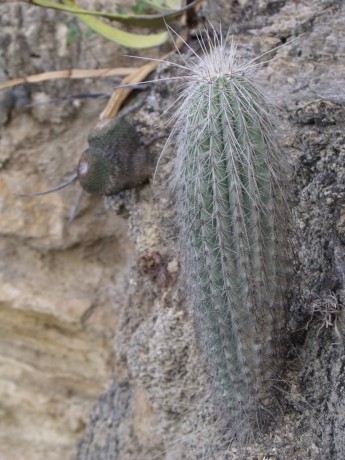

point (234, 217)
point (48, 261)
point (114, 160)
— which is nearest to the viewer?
point (234, 217)

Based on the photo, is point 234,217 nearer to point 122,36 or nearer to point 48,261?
point 122,36

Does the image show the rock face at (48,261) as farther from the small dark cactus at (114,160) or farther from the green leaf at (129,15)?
the small dark cactus at (114,160)

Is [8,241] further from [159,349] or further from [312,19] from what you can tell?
[312,19]

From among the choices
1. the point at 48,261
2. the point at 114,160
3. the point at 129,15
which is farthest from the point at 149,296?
the point at 129,15

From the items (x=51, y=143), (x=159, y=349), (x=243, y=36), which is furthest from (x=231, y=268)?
(x=51, y=143)

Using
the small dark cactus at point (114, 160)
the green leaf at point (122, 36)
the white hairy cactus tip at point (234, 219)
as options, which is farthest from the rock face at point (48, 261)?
the white hairy cactus tip at point (234, 219)

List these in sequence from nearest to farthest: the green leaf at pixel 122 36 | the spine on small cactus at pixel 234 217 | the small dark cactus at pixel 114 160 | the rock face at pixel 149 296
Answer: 1. the spine on small cactus at pixel 234 217
2. the rock face at pixel 149 296
3. the small dark cactus at pixel 114 160
4. the green leaf at pixel 122 36
